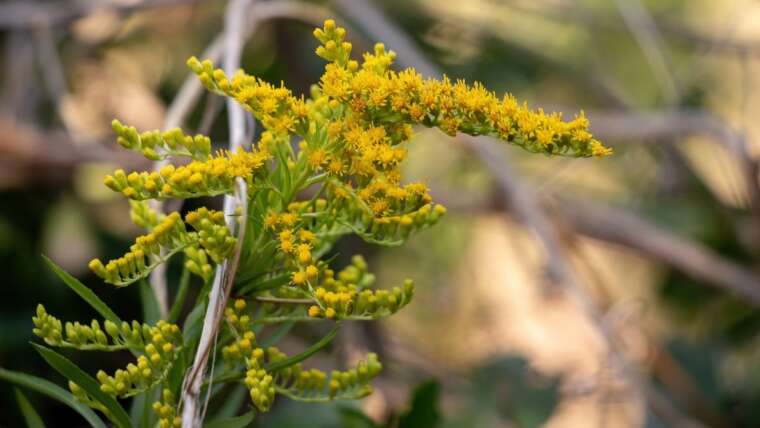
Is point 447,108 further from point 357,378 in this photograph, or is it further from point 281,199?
point 357,378

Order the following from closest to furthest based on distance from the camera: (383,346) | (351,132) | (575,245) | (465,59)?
(351,132) < (575,245) < (383,346) < (465,59)

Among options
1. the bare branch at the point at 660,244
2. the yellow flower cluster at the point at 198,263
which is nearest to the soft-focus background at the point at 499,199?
the bare branch at the point at 660,244

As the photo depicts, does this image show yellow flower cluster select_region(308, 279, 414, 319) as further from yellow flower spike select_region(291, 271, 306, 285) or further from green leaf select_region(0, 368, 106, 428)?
green leaf select_region(0, 368, 106, 428)

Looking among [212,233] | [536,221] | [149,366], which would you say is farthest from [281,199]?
[536,221]

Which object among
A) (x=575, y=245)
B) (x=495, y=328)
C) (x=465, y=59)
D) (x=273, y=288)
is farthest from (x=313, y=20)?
(x=495, y=328)

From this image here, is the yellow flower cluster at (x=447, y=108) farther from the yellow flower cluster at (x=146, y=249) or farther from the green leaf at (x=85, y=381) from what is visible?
the green leaf at (x=85, y=381)

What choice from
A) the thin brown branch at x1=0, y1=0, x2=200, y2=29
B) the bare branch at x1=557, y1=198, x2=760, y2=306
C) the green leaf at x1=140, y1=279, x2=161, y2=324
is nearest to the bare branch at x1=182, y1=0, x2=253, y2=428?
the green leaf at x1=140, y1=279, x2=161, y2=324

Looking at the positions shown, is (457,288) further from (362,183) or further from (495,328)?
(362,183)

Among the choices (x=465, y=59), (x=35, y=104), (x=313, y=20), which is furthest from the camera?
(x=465, y=59)

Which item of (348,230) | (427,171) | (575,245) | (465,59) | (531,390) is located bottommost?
(531,390)

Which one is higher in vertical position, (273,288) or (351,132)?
(351,132)
